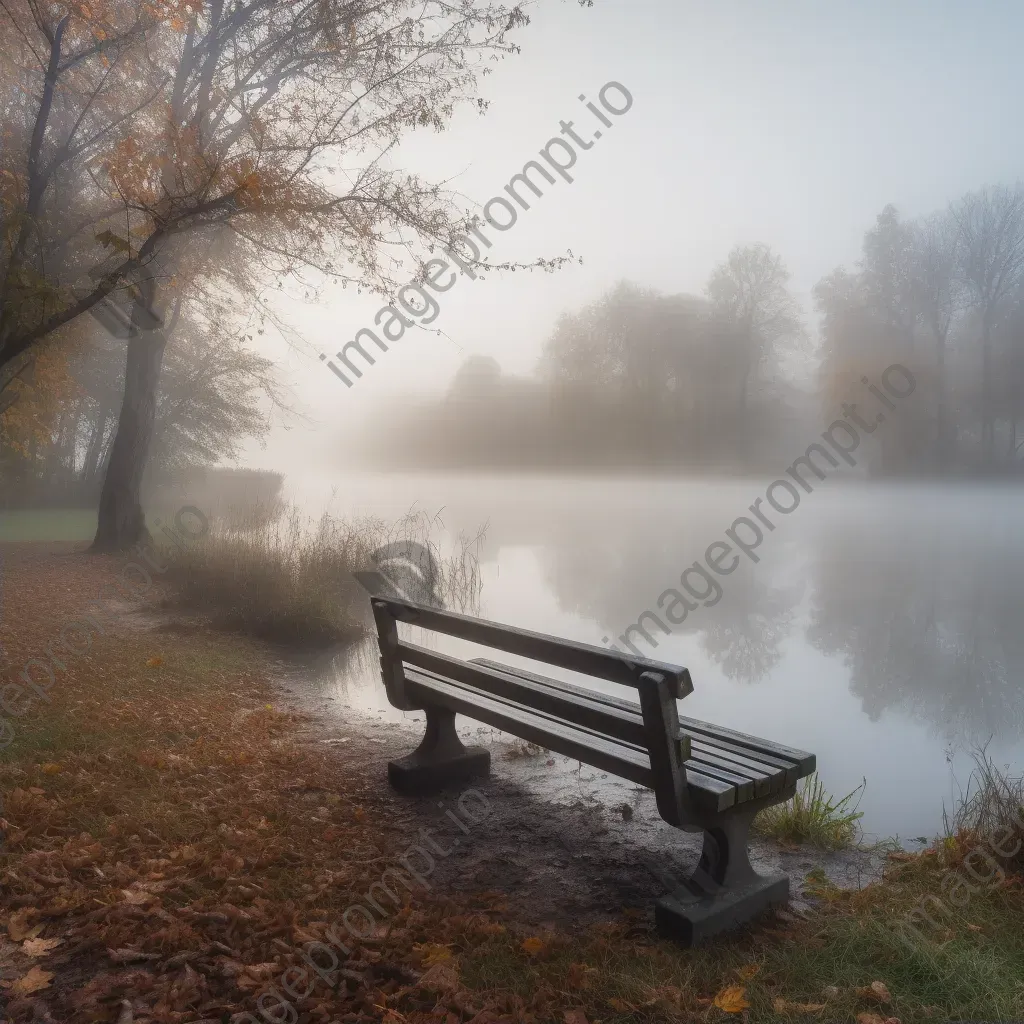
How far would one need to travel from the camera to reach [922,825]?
4.64 m

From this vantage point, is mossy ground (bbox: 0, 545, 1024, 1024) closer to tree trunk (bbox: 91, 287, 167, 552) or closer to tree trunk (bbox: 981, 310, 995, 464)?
tree trunk (bbox: 91, 287, 167, 552)

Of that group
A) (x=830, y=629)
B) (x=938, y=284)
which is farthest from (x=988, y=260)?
(x=830, y=629)

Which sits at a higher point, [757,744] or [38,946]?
[757,744]

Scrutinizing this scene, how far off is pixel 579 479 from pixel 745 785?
6033cm

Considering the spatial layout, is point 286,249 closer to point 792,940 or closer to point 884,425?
point 792,940

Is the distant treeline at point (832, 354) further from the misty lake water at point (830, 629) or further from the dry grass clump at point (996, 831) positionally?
the dry grass clump at point (996, 831)

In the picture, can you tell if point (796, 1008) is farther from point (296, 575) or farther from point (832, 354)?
point (832, 354)

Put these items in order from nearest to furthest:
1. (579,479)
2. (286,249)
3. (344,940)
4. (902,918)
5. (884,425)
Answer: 1. (344,940)
2. (902,918)
3. (286,249)
4. (884,425)
5. (579,479)

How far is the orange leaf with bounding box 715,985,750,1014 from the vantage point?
2.36m

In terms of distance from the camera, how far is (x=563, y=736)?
331cm

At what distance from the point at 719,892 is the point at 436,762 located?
184 cm

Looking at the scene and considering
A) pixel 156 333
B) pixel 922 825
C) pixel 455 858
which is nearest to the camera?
pixel 455 858

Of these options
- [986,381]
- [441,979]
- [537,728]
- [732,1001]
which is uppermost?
[986,381]

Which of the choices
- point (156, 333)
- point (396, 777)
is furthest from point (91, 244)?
point (396, 777)
